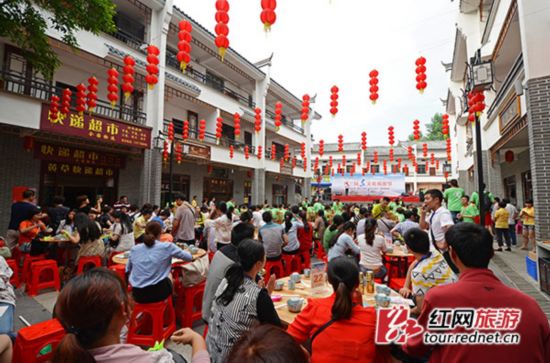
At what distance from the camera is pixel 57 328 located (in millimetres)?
2672

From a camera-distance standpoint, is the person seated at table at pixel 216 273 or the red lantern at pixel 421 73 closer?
the person seated at table at pixel 216 273

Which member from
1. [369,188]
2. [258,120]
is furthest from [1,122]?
[369,188]

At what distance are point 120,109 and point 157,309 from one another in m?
10.0

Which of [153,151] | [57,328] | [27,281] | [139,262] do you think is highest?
[153,151]

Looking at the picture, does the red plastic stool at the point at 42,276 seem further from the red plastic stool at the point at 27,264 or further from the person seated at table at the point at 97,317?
the person seated at table at the point at 97,317

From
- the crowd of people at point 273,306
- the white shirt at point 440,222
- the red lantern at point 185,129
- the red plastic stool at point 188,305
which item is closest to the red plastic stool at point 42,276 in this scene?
the crowd of people at point 273,306

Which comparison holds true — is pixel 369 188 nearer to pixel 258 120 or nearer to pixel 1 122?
pixel 258 120

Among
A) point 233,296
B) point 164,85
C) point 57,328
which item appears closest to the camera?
point 233,296

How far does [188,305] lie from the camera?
4129 mm

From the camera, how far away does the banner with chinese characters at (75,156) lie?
9755mm

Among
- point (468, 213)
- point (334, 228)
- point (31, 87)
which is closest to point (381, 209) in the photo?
point (468, 213)

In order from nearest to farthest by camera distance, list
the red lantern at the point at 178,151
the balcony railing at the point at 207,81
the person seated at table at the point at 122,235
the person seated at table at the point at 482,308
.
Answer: the person seated at table at the point at 482,308 → the person seated at table at the point at 122,235 → the red lantern at the point at 178,151 → the balcony railing at the point at 207,81

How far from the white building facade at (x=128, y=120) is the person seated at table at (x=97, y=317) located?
839 centimetres

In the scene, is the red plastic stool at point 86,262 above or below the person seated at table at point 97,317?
below
